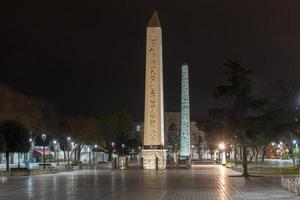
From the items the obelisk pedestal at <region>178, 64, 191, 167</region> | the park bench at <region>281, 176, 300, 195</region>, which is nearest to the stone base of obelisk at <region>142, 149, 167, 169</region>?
the obelisk pedestal at <region>178, 64, 191, 167</region>

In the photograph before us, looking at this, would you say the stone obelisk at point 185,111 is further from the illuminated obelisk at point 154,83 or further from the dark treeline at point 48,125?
the illuminated obelisk at point 154,83

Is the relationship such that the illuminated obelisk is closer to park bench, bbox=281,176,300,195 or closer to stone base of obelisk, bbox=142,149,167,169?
stone base of obelisk, bbox=142,149,167,169

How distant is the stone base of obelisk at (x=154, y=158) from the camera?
3327 inches

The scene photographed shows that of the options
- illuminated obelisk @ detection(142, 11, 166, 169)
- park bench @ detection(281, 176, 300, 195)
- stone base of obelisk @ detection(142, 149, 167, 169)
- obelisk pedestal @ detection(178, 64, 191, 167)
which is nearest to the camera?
park bench @ detection(281, 176, 300, 195)

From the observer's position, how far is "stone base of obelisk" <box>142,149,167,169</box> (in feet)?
277

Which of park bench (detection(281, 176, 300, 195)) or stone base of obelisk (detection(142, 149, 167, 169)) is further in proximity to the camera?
stone base of obelisk (detection(142, 149, 167, 169))

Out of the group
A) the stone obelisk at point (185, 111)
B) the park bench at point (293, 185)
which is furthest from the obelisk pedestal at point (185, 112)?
the park bench at point (293, 185)

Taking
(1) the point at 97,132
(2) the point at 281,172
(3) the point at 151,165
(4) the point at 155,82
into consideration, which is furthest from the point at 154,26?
(1) the point at 97,132

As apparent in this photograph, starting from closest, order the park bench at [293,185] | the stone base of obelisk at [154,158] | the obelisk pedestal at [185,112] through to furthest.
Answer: the park bench at [293,185], the stone base of obelisk at [154,158], the obelisk pedestal at [185,112]

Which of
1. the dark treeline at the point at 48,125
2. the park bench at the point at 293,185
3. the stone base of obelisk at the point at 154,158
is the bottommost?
the park bench at the point at 293,185

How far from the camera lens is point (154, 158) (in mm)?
86375

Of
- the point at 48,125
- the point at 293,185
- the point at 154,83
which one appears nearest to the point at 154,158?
the point at 154,83

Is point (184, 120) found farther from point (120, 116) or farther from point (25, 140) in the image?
point (25, 140)

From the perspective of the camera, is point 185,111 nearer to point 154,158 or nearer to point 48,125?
point 48,125
